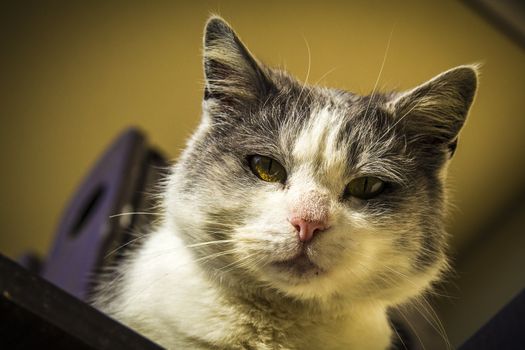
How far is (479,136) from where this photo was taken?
1288 millimetres

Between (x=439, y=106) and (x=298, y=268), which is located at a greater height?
(x=439, y=106)

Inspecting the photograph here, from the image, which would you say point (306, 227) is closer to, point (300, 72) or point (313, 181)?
point (313, 181)

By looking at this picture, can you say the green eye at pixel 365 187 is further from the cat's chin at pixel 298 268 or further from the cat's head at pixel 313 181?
the cat's chin at pixel 298 268

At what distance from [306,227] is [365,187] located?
174 millimetres

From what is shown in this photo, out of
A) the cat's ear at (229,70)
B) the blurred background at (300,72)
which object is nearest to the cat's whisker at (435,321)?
the blurred background at (300,72)

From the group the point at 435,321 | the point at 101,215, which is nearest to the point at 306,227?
the point at 435,321

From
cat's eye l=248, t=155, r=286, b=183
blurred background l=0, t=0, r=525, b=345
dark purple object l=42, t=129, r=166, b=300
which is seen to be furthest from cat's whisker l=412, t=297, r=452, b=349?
dark purple object l=42, t=129, r=166, b=300

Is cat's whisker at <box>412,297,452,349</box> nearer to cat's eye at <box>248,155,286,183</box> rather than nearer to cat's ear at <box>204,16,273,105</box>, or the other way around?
cat's eye at <box>248,155,286,183</box>

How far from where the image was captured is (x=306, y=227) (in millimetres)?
943

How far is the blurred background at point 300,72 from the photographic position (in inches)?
43.2

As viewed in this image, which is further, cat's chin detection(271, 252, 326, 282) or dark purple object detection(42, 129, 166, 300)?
dark purple object detection(42, 129, 166, 300)

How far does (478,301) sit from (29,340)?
2.21 feet

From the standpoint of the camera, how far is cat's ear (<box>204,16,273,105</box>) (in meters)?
1.12

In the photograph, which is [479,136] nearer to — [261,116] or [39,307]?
[261,116]
